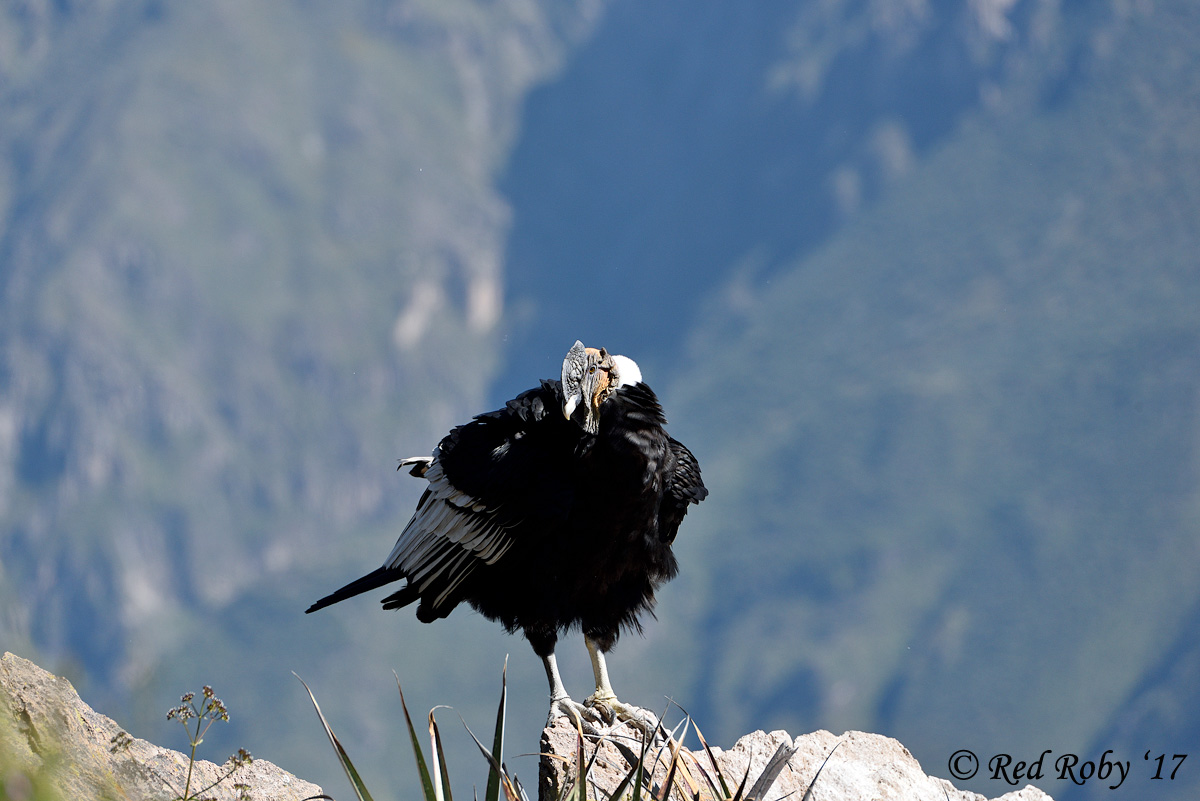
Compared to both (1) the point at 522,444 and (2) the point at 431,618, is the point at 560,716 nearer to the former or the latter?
(2) the point at 431,618

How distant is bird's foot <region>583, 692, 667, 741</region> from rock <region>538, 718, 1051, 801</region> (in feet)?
0.27

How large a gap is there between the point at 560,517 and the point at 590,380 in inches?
33.8

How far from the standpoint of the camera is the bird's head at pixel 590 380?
5934mm

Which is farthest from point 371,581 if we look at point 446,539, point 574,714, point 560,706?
point 574,714

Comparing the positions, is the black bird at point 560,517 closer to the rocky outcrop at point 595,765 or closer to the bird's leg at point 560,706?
the bird's leg at point 560,706

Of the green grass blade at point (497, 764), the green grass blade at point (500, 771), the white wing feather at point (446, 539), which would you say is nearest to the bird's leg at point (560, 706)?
the white wing feather at point (446, 539)

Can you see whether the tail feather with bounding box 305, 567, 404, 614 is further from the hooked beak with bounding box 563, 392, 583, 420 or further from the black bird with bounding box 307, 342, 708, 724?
the hooked beak with bounding box 563, 392, 583, 420

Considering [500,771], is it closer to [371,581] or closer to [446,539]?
Result: [446,539]

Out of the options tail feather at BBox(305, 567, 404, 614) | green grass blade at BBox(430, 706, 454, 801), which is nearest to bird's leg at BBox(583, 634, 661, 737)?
tail feather at BBox(305, 567, 404, 614)

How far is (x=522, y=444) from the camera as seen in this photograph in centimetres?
655

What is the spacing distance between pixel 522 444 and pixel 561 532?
58cm

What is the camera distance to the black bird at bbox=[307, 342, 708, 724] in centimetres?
624

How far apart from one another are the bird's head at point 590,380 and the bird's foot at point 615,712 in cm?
194

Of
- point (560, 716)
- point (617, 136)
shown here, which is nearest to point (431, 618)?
point (560, 716)
